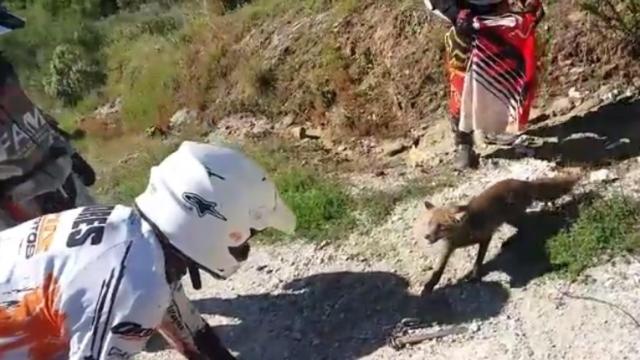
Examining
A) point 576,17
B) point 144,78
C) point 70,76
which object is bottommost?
point 70,76

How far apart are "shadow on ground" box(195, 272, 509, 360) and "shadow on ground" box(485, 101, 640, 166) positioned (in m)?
1.28

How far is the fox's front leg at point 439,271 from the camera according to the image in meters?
5.79

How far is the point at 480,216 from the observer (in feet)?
19.0

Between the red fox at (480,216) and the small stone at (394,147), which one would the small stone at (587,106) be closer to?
the small stone at (394,147)

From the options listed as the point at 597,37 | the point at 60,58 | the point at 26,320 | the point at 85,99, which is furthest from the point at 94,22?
the point at 26,320

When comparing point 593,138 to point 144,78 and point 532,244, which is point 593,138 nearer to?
point 532,244

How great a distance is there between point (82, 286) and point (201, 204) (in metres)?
0.49

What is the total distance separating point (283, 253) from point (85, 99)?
6889 millimetres

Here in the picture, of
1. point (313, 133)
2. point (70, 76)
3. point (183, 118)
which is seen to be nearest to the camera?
point (313, 133)

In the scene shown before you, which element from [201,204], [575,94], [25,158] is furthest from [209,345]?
[575,94]

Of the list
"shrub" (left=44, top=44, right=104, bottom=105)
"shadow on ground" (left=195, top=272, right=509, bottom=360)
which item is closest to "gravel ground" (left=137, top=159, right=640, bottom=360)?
"shadow on ground" (left=195, top=272, right=509, bottom=360)

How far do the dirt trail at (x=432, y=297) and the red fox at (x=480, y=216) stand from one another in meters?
0.08

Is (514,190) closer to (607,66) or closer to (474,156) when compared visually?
A: (474,156)

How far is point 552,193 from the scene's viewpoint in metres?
6.00
